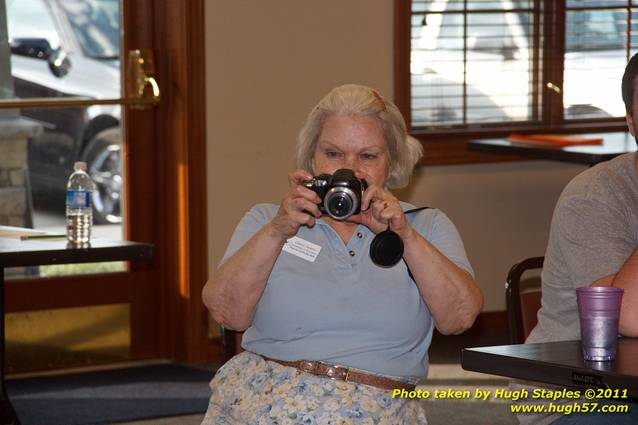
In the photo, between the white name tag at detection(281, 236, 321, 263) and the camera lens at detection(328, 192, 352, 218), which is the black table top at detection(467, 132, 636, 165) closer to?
the white name tag at detection(281, 236, 321, 263)

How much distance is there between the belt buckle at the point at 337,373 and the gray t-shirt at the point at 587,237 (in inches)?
17.0

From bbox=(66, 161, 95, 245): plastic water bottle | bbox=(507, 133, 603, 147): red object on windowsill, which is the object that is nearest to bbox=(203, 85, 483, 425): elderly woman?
bbox=(66, 161, 95, 245): plastic water bottle

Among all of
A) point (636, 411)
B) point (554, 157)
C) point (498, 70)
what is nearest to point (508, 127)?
point (498, 70)

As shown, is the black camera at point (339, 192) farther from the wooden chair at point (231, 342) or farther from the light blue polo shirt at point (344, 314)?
the wooden chair at point (231, 342)

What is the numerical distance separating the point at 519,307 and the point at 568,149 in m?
2.24

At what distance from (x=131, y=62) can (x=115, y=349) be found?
1319mm

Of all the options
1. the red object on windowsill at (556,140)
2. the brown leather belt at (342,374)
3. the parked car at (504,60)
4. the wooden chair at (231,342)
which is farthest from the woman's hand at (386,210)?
the parked car at (504,60)

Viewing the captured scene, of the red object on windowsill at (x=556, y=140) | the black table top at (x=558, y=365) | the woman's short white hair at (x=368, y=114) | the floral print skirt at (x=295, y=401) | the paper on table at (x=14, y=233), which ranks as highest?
the woman's short white hair at (x=368, y=114)

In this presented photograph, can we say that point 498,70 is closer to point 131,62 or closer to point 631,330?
point 131,62

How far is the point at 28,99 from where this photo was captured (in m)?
5.09

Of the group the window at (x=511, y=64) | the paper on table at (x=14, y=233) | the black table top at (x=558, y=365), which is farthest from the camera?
the window at (x=511, y=64)

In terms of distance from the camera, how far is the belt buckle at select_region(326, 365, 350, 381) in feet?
8.41

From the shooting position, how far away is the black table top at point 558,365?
201 cm

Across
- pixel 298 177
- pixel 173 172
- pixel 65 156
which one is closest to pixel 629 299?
pixel 298 177
